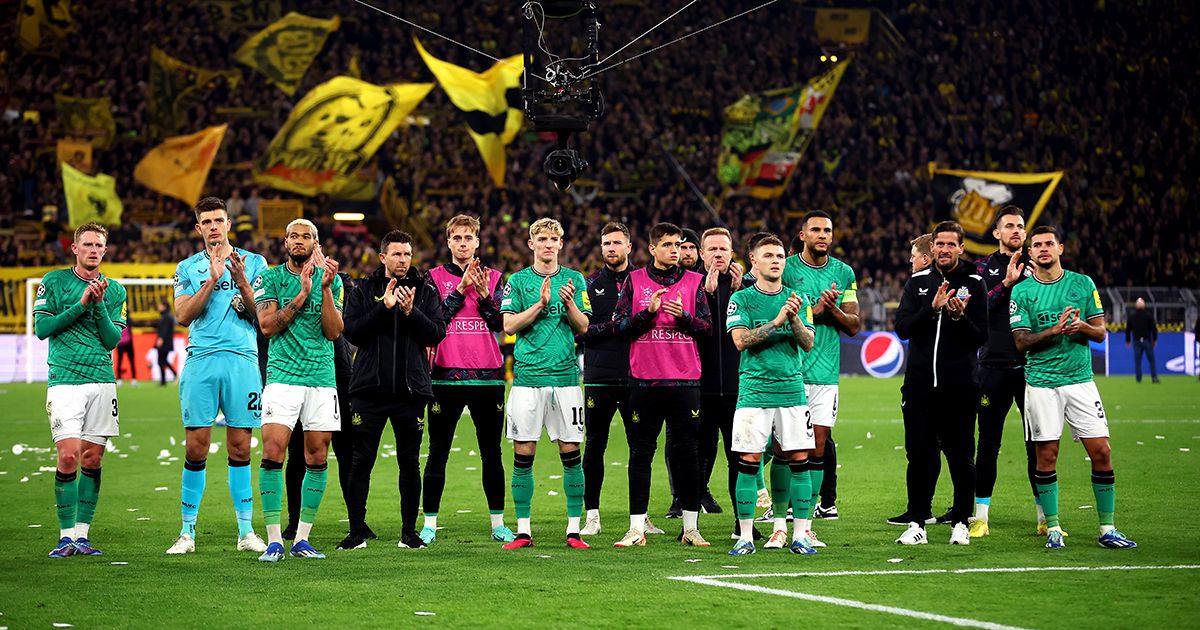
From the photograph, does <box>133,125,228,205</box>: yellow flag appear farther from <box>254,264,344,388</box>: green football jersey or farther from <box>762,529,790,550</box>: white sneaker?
<box>762,529,790,550</box>: white sneaker

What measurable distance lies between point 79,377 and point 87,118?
111ft

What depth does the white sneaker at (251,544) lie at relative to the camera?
952cm

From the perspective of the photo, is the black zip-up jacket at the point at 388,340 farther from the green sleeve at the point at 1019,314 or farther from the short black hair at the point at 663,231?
the green sleeve at the point at 1019,314

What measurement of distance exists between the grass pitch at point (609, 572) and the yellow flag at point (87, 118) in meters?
29.0

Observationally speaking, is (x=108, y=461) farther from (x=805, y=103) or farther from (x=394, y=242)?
(x=805, y=103)

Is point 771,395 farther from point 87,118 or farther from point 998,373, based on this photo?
point 87,118

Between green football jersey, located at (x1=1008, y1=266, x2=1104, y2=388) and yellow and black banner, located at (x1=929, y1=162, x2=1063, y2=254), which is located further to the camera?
yellow and black banner, located at (x1=929, y1=162, x2=1063, y2=254)

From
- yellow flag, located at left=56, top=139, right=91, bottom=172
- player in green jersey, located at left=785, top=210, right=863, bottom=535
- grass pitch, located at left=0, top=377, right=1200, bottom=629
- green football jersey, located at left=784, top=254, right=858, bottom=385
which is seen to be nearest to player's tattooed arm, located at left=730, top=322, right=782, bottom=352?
player in green jersey, located at left=785, top=210, right=863, bottom=535

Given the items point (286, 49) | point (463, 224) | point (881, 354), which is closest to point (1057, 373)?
point (463, 224)

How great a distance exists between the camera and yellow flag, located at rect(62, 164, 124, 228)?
3741cm

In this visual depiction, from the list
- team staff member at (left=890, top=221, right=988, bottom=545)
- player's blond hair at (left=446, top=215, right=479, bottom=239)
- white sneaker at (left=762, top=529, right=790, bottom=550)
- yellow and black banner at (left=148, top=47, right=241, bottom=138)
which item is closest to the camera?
white sneaker at (left=762, top=529, right=790, bottom=550)

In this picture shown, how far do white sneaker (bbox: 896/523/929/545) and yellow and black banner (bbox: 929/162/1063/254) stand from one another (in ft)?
95.9

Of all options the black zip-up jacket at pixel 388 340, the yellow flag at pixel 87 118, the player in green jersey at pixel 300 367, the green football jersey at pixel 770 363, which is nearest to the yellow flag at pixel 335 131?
the yellow flag at pixel 87 118

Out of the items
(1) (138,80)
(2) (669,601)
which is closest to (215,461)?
(2) (669,601)
